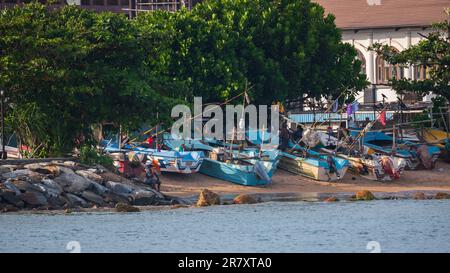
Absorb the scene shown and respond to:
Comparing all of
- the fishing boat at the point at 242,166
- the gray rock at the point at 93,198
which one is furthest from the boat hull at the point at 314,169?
the gray rock at the point at 93,198

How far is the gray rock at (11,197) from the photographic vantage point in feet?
182

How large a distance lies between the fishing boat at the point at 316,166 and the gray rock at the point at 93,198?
48.4 feet

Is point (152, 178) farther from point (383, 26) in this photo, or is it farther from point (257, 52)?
point (383, 26)

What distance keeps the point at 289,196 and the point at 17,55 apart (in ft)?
48.0

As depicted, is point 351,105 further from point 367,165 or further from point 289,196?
point 289,196

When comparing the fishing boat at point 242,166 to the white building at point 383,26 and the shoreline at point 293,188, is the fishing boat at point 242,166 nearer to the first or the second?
the shoreline at point 293,188

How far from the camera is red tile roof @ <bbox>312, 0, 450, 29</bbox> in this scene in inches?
3962

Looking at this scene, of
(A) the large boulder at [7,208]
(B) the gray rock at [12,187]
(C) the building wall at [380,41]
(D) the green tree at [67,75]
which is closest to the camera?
(A) the large boulder at [7,208]

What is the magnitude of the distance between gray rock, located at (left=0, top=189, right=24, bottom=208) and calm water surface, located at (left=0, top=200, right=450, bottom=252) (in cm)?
130

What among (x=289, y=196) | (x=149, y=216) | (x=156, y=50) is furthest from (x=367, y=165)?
(x=149, y=216)

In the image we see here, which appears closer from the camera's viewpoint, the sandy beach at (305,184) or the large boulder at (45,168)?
the large boulder at (45,168)

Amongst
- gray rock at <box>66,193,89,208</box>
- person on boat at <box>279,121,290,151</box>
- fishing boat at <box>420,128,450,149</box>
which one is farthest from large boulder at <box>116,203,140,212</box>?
fishing boat at <box>420,128,450,149</box>

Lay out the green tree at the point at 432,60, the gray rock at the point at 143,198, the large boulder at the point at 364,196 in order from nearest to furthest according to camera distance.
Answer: the gray rock at the point at 143,198, the large boulder at the point at 364,196, the green tree at the point at 432,60

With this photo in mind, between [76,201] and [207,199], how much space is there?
6.00 m
